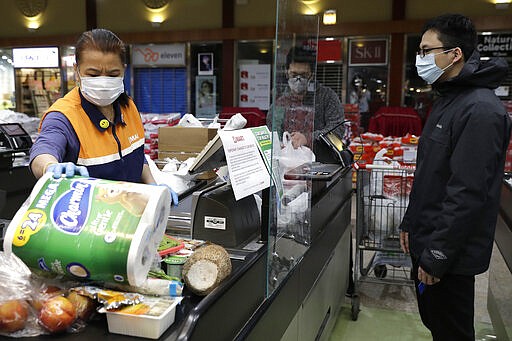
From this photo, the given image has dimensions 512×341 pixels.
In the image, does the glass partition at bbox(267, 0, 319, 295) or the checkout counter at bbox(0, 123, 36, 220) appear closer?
the glass partition at bbox(267, 0, 319, 295)

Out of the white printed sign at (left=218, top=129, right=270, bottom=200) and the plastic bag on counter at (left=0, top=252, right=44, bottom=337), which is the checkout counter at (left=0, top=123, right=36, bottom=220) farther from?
the plastic bag on counter at (left=0, top=252, right=44, bottom=337)

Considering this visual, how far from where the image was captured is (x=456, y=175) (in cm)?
186

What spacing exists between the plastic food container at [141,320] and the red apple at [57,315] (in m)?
0.08

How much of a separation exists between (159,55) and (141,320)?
420 inches

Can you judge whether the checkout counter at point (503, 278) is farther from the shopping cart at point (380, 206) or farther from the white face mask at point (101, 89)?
the white face mask at point (101, 89)

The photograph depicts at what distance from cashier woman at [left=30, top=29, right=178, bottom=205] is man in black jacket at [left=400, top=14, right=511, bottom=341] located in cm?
123

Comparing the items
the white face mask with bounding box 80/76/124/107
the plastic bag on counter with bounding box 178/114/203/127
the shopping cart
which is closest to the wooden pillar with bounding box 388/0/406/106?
the plastic bag on counter with bounding box 178/114/203/127

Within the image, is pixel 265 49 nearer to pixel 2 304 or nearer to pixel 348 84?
pixel 348 84

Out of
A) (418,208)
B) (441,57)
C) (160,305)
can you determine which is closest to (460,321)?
(418,208)

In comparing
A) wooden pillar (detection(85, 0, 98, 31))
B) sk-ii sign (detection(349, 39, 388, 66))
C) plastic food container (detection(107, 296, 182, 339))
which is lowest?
plastic food container (detection(107, 296, 182, 339))

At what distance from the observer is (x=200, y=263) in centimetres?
129

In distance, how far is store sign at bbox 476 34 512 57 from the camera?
29.2 ft

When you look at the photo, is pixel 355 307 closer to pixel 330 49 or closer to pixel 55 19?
pixel 330 49

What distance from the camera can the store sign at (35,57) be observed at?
38.7 feet
